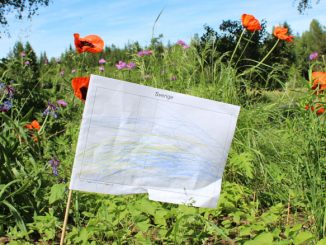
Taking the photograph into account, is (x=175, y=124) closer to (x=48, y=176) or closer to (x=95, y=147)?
(x=95, y=147)

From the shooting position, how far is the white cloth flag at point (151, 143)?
5.63 feet

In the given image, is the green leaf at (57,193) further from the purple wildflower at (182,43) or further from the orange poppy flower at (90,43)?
the purple wildflower at (182,43)

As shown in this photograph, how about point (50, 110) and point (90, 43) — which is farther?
point (50, 110)

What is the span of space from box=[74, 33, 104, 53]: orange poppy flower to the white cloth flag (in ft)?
3.89

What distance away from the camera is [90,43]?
2.89m

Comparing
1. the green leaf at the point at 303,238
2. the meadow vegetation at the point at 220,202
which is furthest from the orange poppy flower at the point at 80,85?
the green leaf at the point at 303,238

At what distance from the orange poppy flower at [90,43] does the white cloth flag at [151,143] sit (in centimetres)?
118

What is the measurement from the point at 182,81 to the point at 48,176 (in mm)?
1928

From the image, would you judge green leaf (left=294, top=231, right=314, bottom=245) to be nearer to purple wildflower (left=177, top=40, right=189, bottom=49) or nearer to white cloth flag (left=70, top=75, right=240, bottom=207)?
white cloth flag (left=70, top=75, right=240, bottom=207)

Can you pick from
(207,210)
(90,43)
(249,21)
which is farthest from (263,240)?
(249,21)

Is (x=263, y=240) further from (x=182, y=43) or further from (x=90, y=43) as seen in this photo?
(x=182, y=43)

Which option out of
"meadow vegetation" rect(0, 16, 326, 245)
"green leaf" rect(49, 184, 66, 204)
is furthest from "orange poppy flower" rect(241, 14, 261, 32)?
"green leaf" rect(49, 184, 66, 204)

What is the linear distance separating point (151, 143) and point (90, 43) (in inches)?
51.1

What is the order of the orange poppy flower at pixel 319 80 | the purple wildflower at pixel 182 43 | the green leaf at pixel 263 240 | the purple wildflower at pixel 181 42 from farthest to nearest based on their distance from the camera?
1. the purple wildflower at pixel 181 42
2. the purple wildflower at pixel 182 43
3. the orange poppy flower at pixel 319 80
4. the green leaf at pixel 263 240
